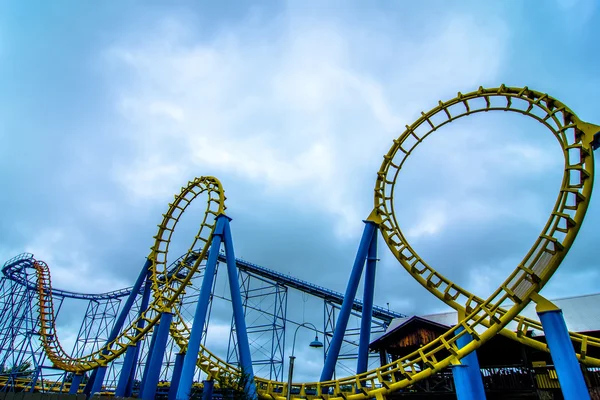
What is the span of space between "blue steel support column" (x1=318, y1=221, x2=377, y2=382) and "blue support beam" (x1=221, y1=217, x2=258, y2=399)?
220 cm

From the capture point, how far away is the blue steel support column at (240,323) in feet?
36.6

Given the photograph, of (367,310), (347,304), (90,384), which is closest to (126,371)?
(90,384)

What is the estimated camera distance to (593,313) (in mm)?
11789

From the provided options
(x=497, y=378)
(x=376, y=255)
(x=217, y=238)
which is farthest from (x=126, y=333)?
(x=497, y=378)

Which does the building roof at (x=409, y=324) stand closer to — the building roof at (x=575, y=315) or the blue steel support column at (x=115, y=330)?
the building roof at (x=575, y=315)

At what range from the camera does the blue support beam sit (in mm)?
11125

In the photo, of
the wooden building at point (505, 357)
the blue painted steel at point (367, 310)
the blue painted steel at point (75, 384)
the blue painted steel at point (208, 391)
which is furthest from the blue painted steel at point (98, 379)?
the wooden building at point (505, 357)

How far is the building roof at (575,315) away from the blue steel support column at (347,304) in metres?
3.34

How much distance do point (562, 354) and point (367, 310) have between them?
5835 mm

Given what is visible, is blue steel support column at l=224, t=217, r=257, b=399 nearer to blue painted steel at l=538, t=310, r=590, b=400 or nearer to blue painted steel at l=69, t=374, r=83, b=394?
blue painted steel at l=538, t=310, r=590, b=400

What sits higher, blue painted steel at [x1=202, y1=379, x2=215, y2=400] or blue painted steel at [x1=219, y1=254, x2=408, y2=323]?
blue painted steel at [x1=219, y1=254, x2=408, y2=323]

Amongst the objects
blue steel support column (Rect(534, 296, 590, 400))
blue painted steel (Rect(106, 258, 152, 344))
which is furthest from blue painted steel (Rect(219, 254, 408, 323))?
blue steel support column (Rect(534, 296, 590, 400))

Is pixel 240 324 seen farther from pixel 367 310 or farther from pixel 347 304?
pixel 367 310

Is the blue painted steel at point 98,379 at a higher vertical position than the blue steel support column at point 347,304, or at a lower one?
lower
